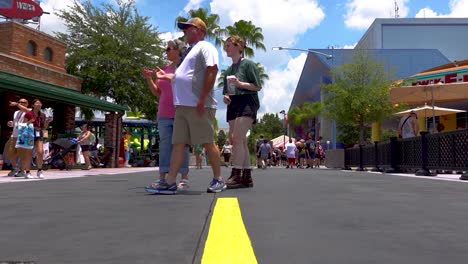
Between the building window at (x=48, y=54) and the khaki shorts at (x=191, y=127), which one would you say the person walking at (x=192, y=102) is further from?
the building window at (x=48, y=54)

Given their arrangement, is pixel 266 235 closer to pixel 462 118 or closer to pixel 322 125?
pixel 462 118

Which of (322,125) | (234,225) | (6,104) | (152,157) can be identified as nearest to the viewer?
(234,225)

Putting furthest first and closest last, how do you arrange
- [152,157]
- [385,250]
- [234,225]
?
[152,157]
[234,225]
[385,250]

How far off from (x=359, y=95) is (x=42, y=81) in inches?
620

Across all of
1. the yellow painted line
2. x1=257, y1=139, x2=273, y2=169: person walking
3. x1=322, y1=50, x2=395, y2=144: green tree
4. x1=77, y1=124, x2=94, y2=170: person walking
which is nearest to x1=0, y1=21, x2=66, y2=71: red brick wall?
x1=77, y1=124, x2=94, y2=170: person walking

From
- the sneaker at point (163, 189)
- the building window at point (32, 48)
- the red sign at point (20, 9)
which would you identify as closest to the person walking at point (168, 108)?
the sneaker at point (163, 189)

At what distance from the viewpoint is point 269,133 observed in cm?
10106

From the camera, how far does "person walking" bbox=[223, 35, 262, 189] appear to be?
18.5 feet

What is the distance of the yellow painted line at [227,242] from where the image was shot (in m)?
1.93

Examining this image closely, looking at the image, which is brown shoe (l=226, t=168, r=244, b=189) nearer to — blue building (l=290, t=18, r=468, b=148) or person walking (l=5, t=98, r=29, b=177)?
person walking (l=5, t=98, r=29, b=177)

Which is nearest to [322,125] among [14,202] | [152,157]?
[152,157]

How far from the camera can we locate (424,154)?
441 inches

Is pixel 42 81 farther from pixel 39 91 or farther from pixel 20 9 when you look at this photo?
pixel 20 9

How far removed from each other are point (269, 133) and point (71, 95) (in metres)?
84.1
